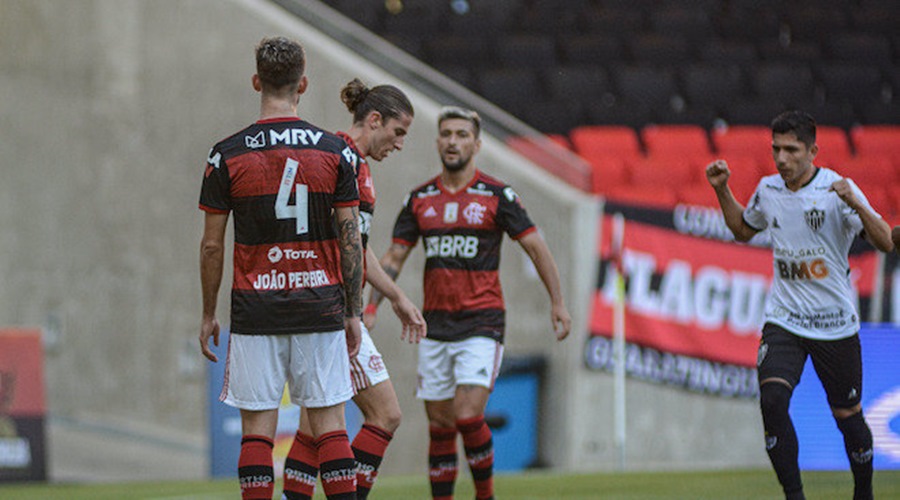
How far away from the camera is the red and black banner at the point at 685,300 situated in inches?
541

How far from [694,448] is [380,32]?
699 centimetres

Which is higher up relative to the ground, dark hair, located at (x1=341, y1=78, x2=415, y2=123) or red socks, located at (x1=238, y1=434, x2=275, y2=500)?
dark hair, located at (x1=341, y1=78, x2=415, y2=123)

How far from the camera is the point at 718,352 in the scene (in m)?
13.9

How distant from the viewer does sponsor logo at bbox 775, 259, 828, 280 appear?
746 cm

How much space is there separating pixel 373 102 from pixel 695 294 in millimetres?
7315

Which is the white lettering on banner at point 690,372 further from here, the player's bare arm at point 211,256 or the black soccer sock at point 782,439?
the player's bare arm at point 211,256

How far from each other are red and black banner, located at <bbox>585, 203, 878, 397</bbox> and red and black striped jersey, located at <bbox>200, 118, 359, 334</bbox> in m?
8.04

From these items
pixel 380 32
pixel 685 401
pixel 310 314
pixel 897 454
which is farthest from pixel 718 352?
pixel 310 314

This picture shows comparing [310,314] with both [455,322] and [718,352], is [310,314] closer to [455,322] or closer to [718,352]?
[455,322]

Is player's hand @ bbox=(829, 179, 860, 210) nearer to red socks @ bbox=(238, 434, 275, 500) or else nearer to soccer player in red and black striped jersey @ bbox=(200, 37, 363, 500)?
soccer player in red and black striped jersey @ bbox=(200, 37, 363, 500)

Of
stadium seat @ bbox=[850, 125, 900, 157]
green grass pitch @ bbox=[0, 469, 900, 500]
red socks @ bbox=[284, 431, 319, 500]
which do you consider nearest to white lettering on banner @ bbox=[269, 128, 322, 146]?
red socks @ bbox=[284, 431, 319, 500]

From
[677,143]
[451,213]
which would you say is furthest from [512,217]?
[677,143]

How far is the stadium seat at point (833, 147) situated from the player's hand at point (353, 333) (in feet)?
34.8

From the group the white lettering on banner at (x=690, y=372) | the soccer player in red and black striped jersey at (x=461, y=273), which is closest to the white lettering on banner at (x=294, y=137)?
the soccer player in red and black striped jersey at (x=461, y=273)
